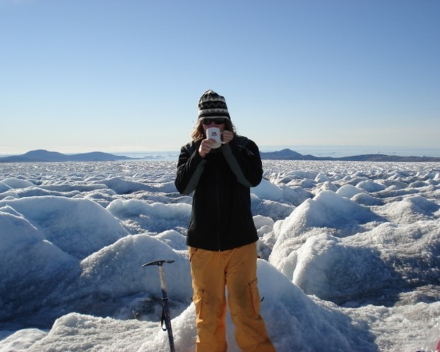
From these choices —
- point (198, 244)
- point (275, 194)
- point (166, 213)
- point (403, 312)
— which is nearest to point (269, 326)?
point (198, 244)

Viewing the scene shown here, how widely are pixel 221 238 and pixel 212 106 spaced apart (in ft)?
2.44

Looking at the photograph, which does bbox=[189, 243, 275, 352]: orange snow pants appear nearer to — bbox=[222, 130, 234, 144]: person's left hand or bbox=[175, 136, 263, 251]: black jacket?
bbox=[175, 136, 263, 251]: black jacket

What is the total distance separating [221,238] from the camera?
1971 mm

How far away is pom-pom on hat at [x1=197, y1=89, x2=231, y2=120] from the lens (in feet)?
6.56

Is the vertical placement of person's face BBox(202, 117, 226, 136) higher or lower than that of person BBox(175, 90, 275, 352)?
higher

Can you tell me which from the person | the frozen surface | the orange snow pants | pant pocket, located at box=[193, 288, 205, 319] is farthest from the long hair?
the frozen surface

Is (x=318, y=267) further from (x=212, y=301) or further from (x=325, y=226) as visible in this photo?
(x=212, y=301)

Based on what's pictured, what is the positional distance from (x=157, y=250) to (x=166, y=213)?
505 cm

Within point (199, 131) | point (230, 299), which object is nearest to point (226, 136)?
point (199, 131)

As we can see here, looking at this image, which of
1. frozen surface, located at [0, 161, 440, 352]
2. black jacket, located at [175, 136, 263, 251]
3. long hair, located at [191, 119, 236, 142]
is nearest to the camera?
black jacket, located at [175, 136, 263, 251]

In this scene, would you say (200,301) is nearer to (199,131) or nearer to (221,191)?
(221,191)

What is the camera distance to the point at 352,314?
2.97 metres

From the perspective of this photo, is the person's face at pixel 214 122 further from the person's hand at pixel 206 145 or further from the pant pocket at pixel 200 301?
the pant pocket at pixel 200 301

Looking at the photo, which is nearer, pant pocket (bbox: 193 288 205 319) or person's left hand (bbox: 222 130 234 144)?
person's left hand (bbox: 222 130 234 144)
